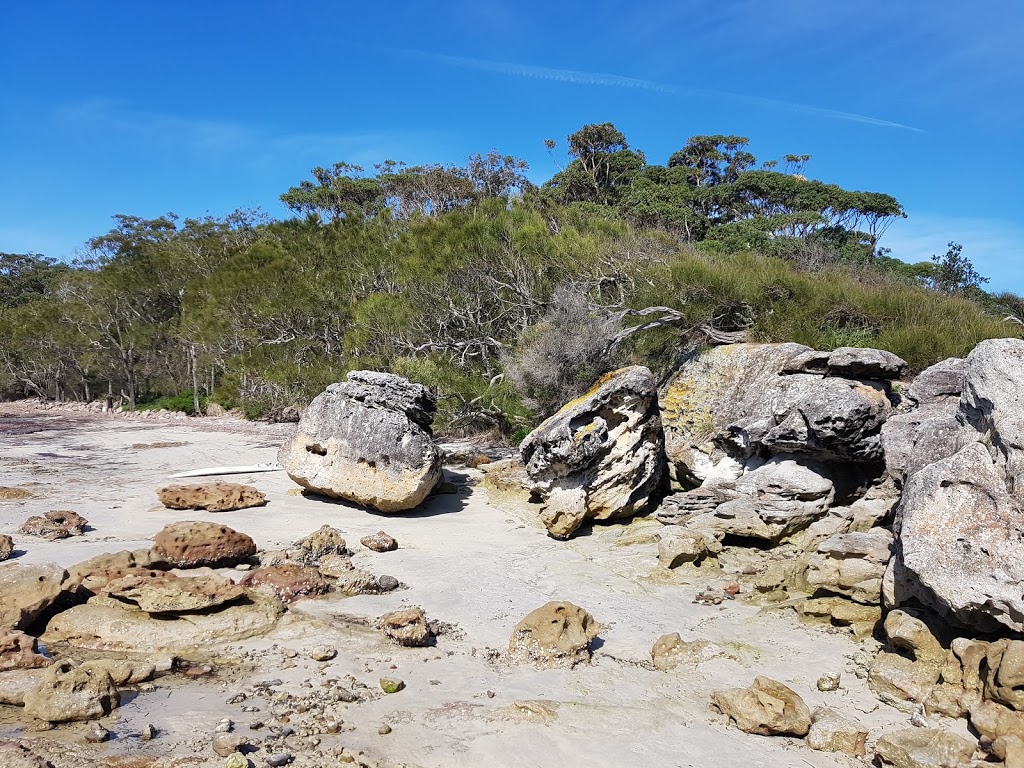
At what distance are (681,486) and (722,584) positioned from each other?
3.87 meters

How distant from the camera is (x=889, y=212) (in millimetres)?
32812

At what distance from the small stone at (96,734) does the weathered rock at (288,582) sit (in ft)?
8.67

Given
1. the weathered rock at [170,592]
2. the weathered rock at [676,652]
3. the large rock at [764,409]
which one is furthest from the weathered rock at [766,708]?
the large rock at [764,409]

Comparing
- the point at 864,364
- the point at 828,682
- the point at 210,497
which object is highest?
the point at 864,364

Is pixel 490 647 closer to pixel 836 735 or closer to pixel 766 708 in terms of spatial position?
pixel 766 708

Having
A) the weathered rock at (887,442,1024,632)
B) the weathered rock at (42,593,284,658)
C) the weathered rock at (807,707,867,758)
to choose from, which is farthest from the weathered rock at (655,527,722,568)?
the weathered rock at (42,593,284,658)

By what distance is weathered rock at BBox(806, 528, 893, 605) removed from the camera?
263 inches

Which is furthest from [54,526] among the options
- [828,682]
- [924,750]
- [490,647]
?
[924,750]

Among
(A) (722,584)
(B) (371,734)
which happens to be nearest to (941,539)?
(A) (722,584)

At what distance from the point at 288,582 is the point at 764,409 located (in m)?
6.90

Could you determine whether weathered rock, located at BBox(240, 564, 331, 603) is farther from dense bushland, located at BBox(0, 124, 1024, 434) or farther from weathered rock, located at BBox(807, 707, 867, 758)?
dense bushland, located at BBox(0, 124, 1024, 434)

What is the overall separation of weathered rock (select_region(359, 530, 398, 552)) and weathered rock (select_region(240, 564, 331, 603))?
1397mm

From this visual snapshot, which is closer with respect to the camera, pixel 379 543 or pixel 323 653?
pixel 323 653

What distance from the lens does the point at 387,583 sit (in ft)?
24.6
